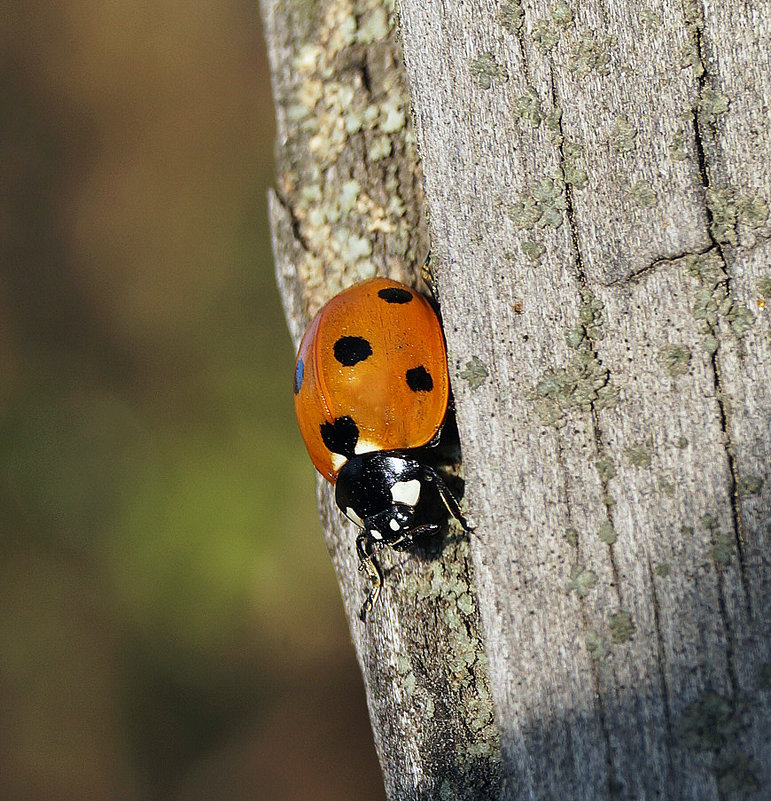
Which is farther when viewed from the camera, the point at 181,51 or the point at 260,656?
the point at 181,51

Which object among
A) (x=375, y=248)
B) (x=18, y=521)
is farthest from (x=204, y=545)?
(x=375, y=248)

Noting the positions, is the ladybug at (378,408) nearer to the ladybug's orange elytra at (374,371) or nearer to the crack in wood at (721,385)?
the ladybug's orange elytra at (374,371)

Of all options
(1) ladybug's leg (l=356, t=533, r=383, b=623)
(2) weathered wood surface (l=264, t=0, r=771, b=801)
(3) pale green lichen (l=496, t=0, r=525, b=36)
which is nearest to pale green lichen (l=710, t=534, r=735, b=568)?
(2) weathered wood surface (l=264, t=0, r=771, b=801)

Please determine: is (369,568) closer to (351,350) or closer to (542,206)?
(351,350)

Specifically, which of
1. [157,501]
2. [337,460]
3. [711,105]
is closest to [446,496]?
[337,460]

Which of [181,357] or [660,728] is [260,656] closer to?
[181,357]

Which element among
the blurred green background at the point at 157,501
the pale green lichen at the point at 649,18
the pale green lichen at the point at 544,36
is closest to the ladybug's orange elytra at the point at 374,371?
the pale green lichen at the point at 544,36

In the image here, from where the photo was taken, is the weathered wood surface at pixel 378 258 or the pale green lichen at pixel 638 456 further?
the weathered wood surface at pixel 378 258
